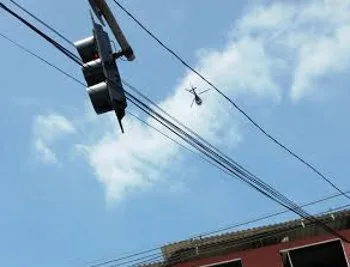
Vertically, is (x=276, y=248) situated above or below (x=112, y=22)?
above

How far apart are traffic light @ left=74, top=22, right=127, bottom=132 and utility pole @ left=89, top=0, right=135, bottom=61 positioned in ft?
1.26

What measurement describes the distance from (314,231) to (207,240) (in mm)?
4799

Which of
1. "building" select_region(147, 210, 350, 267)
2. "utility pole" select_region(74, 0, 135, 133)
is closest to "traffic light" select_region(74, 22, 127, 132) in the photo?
"utility pole" select_region(74, 0, 135, 133)

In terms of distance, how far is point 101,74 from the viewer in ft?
22.1

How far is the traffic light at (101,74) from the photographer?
6.58 meters

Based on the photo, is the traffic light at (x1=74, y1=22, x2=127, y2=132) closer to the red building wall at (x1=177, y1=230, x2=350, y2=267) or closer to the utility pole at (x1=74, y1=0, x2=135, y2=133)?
the utility pole at (x1=74, y1=0, x2=135, y2=133)

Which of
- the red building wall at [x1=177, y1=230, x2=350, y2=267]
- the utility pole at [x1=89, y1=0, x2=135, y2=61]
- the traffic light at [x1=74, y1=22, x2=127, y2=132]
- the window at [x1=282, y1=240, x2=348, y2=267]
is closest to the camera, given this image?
the traffic light at [x1=74, y1=22, x2=127, y2=132]

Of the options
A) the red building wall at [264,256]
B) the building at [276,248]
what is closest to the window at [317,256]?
the building at [276,248]

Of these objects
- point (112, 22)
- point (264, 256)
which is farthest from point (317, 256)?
point (112, 22)

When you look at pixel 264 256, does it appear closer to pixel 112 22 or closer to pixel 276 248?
pixel 276 248

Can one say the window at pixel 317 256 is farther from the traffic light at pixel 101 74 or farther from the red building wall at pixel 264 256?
the traffic light at pixel 101 74

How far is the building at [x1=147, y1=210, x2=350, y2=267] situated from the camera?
2619 cm

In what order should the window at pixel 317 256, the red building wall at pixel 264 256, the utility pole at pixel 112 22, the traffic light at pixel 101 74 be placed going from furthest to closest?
the red building wall at pixel 264 256
the window at pixel 317 256
the utility pole at pixel 112 22
the traffic light at pixel 101 74

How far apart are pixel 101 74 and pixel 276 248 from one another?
70.5 ft
